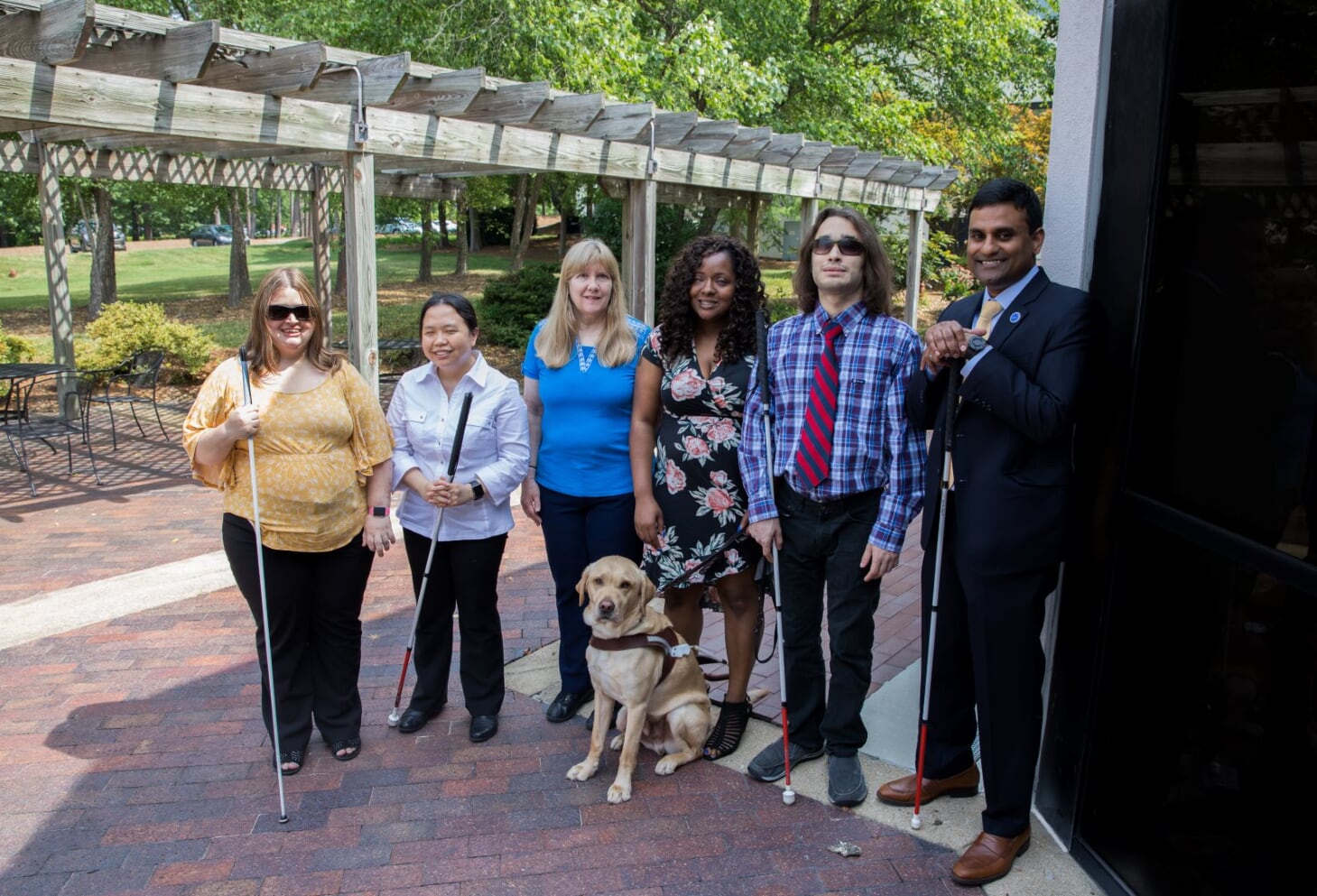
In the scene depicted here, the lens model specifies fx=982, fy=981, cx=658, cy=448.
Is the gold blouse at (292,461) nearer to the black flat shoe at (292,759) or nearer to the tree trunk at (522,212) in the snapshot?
the black flat shoe at (292,759)

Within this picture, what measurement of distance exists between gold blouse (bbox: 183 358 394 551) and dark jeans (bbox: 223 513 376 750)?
103 millimetres

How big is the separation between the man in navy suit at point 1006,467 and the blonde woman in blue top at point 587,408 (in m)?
1.18

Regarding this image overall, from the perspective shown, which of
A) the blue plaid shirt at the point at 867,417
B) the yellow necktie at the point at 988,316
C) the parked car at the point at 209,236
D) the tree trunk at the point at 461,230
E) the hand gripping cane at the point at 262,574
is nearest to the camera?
the yellow necktie at the point at 988,316

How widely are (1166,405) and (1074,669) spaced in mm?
879

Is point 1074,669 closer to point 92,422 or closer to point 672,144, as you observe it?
point 672,144

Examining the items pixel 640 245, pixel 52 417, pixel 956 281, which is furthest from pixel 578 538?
pixel 956 281

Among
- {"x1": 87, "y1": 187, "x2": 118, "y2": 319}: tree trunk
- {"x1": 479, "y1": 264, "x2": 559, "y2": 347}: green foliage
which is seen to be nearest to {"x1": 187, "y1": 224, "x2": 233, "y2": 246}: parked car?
{"x1": 87, "y1": 187, "x2": 118, "y2": 319}: tree trunk

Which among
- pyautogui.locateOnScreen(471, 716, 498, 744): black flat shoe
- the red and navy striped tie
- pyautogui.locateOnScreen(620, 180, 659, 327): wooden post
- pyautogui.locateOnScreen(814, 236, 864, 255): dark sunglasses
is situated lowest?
pyautogui.locateOnScreen(471, 716, 498, 744): black flat shoe

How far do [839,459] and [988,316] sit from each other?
2.20 ft

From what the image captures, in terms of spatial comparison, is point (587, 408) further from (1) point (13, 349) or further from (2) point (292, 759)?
(1) point (13, 349)

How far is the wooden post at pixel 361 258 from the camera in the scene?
7.62m

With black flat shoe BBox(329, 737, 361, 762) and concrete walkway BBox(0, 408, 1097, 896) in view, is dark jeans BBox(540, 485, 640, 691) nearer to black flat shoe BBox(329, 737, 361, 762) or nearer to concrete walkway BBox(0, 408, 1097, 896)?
concrete walkway BBox(0, 408, 1097, 896)

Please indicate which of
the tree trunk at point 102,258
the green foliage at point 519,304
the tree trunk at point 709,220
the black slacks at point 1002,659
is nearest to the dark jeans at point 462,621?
the black slacks at point 1002,659

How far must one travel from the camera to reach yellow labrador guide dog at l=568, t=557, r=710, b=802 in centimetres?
345
